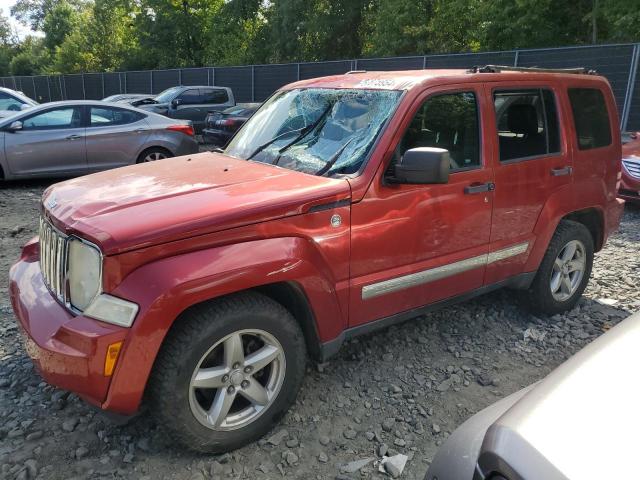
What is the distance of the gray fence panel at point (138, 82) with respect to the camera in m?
29.3

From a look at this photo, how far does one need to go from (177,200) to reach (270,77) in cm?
2126

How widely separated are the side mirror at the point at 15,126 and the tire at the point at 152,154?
6.14 ft

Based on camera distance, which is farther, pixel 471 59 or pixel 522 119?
pixel 471 59

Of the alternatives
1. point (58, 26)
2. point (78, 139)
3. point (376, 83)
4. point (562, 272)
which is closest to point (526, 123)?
point (376, 83)

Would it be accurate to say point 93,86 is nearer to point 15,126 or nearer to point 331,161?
point 15,126

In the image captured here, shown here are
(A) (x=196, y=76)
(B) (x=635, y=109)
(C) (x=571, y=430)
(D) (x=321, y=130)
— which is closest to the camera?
(C) (x=571, y=430)

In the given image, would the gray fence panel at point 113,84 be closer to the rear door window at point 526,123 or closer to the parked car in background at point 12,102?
the parked car in background at point 12,102

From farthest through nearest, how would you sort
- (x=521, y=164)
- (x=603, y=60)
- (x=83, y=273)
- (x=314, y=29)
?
1. (x=314, y=29)
2. (x=603, y=60)
3. (x=521, y=164)
4. (x=83, y=273)

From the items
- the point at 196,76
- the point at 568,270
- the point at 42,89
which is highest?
the point at 196,76

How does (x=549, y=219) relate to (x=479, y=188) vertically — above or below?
below

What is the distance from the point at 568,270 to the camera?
4.34 meters

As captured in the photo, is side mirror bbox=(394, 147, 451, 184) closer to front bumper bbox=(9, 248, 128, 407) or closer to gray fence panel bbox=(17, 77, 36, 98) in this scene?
front bumper bbox=(9, 248, 128, 407)

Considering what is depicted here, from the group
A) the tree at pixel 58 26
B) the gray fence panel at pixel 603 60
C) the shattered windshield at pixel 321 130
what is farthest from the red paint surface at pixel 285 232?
the tree at pixel 58 26

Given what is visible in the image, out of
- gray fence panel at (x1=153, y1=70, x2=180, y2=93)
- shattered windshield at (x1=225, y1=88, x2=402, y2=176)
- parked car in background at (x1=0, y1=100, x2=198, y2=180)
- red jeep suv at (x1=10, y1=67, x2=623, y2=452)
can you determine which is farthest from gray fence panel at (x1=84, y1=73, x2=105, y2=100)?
red jeep suv at (x1=10, y1=67, x2=623, y2=452)
